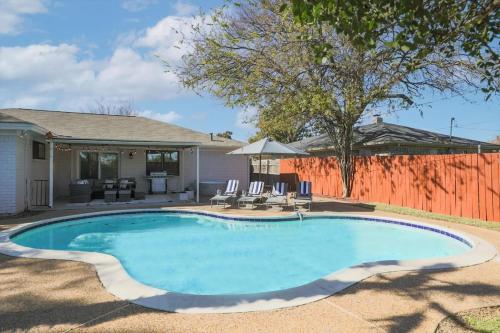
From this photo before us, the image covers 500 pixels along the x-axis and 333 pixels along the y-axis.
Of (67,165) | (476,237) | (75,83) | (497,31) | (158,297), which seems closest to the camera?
(497,31)

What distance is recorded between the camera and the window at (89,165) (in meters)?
18.2

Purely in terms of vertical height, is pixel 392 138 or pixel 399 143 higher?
pixel 392 138

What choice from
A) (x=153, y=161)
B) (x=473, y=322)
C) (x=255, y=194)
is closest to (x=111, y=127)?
(x=153, y=161)

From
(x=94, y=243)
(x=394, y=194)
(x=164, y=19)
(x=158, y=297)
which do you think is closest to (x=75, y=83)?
(x=164, y=19)

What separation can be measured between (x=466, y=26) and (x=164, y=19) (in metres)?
13.1

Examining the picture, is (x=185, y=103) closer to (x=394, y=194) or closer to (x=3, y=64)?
(x=3, y=64)

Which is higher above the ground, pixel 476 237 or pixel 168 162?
pixel 168 162

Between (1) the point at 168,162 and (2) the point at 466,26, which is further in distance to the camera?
(1) the point at 168,162

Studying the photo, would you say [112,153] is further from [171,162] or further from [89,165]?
[171,162]

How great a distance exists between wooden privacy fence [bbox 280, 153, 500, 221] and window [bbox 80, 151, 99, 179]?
1240 centimetres

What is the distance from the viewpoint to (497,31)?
14.0ft

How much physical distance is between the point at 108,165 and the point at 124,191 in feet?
11.2

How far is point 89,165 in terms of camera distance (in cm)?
1842

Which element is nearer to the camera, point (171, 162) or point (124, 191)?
point (124, 191)
